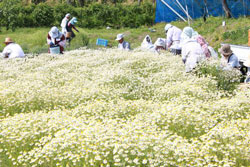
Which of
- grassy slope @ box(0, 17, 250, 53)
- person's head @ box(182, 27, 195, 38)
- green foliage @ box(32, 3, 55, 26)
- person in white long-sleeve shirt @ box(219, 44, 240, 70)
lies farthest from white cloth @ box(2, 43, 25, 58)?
green foliage @ box(32, 3, 55, 26)

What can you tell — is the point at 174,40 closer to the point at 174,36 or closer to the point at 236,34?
the point at 174,36

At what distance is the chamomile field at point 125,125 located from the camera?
12.6 feet

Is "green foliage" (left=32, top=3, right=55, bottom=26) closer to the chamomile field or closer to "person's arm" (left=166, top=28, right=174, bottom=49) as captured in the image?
"person's arm" (left=166, top=28, right=174, bottom=49)

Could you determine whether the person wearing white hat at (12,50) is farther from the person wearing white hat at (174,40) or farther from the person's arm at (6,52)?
the person wearing white hat at (174,40)

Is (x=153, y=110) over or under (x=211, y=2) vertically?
under

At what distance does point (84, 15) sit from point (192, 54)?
20.1 metres

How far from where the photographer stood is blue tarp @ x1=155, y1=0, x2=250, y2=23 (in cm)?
1981

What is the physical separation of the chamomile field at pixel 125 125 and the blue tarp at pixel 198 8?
1209cm

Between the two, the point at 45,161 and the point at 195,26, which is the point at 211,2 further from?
the point at 45,161

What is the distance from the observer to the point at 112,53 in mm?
12062

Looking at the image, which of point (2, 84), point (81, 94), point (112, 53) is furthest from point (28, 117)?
point (112, 53)

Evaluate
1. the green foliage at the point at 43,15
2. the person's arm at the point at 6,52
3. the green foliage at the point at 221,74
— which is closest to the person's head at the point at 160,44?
the green foliage at the point at 221,74

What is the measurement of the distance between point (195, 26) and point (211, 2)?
8.68ft

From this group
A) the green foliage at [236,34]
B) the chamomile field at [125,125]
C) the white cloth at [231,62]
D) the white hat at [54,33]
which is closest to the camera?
the chamomile field at [125,125]
